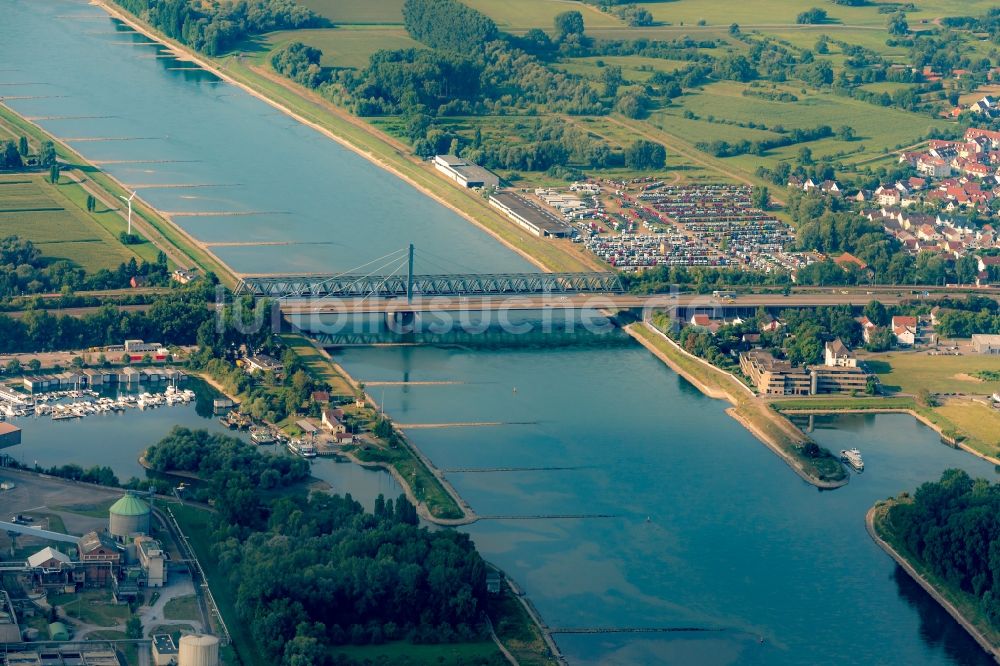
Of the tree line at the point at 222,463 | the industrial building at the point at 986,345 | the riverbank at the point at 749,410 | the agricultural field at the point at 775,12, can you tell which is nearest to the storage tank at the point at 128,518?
the tree line at the point at 222,463

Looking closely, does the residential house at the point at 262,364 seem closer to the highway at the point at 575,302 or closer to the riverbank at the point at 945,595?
the highway at the point at 575,302

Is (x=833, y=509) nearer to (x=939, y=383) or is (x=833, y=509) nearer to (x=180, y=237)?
(x=939, y=383)

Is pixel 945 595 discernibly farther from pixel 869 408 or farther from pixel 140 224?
pixel 140 224

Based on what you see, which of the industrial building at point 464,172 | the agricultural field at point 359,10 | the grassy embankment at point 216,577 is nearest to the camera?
the grassy embankment at point 216,577

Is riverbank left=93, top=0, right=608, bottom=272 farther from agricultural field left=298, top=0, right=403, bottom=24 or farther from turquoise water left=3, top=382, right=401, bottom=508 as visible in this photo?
turquoise water left=3, top=382, right=401, bottom=508

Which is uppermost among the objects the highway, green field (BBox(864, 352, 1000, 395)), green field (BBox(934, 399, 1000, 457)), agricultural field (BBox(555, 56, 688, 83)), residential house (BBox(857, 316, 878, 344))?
agricultural field (BBox(555, 56, 688, 83))

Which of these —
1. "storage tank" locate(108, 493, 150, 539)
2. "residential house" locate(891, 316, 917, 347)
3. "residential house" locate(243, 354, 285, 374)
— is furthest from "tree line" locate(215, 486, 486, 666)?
"residential house" locate(891, 316, 917, 347)
